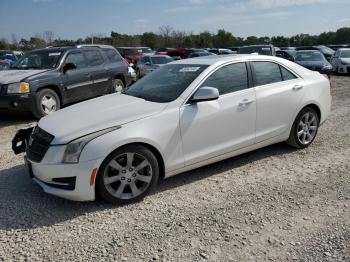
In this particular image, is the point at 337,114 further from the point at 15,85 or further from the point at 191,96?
the point at 15,85

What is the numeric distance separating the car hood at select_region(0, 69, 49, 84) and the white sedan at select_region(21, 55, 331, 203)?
3.89 m

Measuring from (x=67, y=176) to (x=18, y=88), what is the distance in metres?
4.97

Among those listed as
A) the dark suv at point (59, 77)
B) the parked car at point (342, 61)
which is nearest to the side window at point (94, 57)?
the dark suv at point (59, 77)

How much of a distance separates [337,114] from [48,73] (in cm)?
663

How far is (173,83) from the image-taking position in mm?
4559

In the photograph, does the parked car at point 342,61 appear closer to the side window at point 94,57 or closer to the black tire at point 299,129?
the side window at point 94,57

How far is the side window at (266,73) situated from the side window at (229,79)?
210 millimetres

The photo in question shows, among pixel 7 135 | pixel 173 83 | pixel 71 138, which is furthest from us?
pixel 7 135

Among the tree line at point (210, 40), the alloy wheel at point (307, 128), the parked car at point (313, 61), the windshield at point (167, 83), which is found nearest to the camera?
the windshield at point (167, 83)

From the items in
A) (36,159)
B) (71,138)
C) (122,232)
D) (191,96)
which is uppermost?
(191,96)

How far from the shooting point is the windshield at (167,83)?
434 cm

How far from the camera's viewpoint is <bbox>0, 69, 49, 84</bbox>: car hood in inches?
308

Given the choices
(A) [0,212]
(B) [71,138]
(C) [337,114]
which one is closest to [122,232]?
(B) [71,138]

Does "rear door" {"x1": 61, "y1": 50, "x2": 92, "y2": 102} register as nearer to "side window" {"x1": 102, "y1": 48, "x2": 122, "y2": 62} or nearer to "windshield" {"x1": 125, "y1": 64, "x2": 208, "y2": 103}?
"side window" {"x1": 102, "y1": 48, "x2": 122, "y2": 62}
